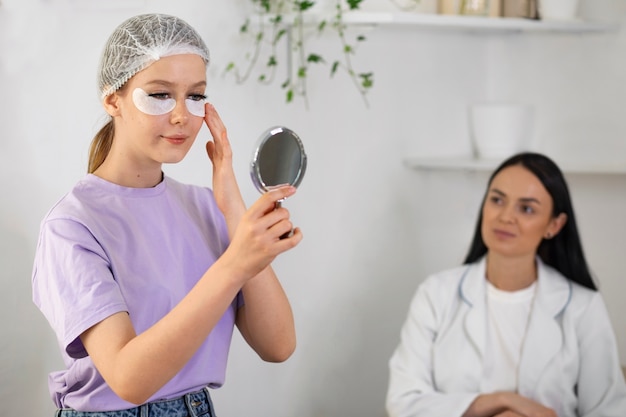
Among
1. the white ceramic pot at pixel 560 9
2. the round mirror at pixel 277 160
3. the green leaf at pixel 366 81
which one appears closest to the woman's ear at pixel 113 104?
the round mirror at pixel 277 160

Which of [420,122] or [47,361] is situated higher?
[420,122]

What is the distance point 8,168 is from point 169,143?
712 millimetres

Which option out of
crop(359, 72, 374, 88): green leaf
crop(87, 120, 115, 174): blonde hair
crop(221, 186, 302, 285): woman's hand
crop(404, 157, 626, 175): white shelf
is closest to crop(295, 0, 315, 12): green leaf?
crop(359, 72, 374, 88): green leaf

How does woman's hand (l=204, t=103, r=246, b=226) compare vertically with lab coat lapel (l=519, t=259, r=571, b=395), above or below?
above

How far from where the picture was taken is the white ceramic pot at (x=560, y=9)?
89.0 inches

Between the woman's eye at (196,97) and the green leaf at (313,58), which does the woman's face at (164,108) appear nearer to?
the woman's eye at (196,97)

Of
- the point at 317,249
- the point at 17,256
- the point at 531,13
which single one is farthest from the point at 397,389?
the point at 531,13

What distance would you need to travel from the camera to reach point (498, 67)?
2.53 metres

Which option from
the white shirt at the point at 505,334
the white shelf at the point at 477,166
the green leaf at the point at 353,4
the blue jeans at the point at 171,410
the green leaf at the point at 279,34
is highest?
the green leaf at the point at 353,4

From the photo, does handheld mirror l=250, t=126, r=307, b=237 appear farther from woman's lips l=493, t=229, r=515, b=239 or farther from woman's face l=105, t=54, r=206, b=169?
woman's lips l=493, t=229, r=515, b=239

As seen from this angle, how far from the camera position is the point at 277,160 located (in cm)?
111

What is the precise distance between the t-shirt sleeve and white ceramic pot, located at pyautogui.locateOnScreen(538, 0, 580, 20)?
1.51 metres

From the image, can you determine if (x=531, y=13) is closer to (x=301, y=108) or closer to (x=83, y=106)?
(x=301, y=108)

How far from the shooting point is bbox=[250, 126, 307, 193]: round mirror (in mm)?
1090
